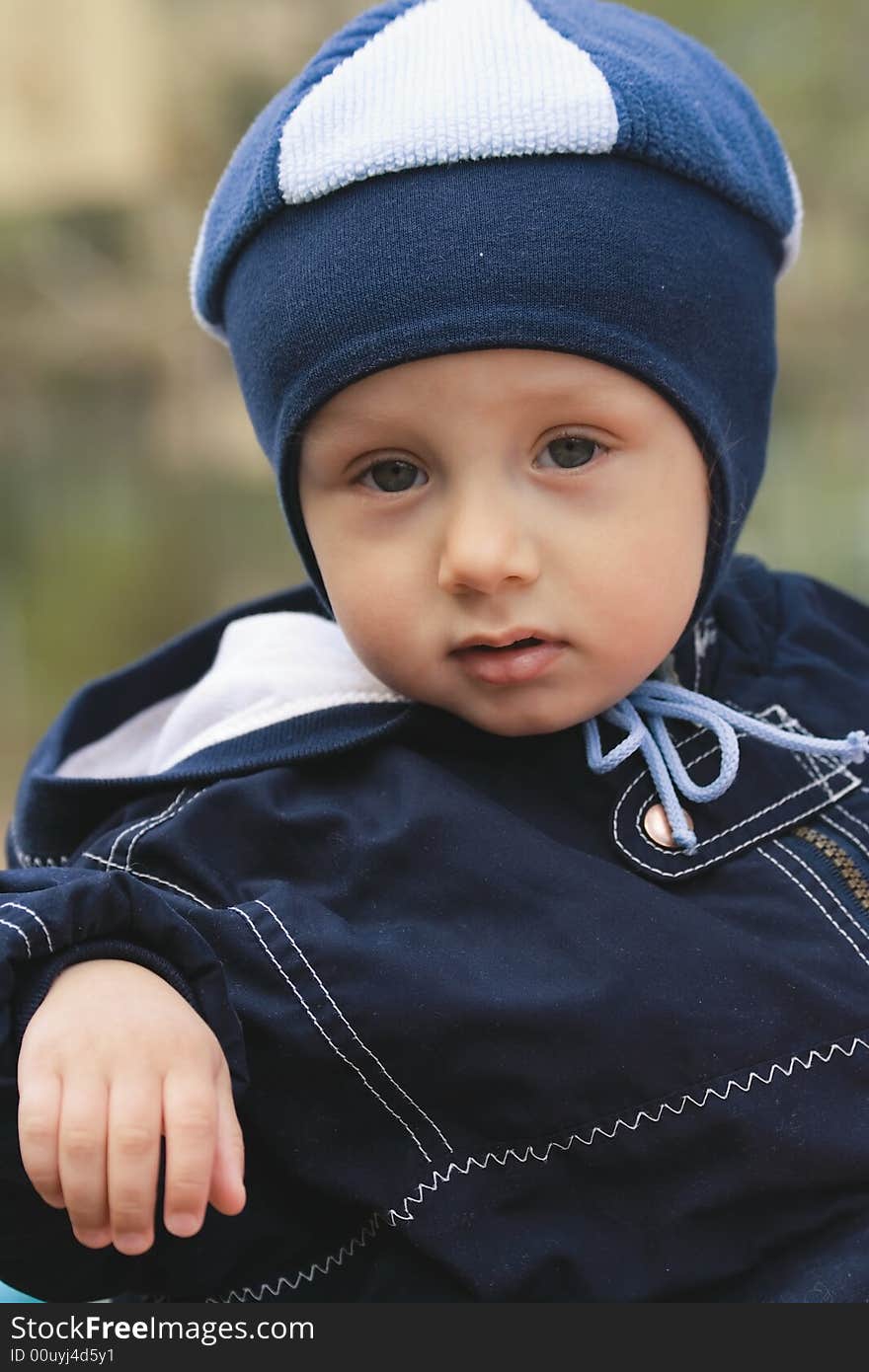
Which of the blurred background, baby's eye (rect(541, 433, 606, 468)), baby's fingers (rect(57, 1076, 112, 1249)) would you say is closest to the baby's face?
baby's eye (rect(541, 433, 606, 468))

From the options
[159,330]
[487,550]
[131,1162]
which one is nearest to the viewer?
[131,1162]

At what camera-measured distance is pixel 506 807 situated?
1.00m

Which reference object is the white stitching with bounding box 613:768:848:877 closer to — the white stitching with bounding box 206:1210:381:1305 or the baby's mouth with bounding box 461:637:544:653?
the baby's mouth with bounding box 461:637:544:653

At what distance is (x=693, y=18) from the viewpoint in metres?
2.21

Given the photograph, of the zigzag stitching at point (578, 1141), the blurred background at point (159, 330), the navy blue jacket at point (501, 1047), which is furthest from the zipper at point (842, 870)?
the blurred background at point (159, 330)

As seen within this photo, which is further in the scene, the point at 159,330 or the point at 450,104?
the point at 159,330

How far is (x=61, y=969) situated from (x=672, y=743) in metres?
0.42

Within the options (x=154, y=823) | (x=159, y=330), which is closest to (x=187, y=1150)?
(x=154, y=823)

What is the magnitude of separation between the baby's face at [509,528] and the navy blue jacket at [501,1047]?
3.3 inches

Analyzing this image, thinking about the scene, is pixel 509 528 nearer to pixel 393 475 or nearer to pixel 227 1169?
pixel 393 475

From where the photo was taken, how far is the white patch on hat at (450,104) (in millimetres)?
907

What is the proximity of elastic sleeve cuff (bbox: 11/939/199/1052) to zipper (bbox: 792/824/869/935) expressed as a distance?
0.40 metres

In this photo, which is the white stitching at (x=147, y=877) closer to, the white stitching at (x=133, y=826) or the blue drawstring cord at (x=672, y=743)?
the white stitching at (x=133, y=826)

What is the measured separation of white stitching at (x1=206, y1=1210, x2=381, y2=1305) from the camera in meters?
0.95
